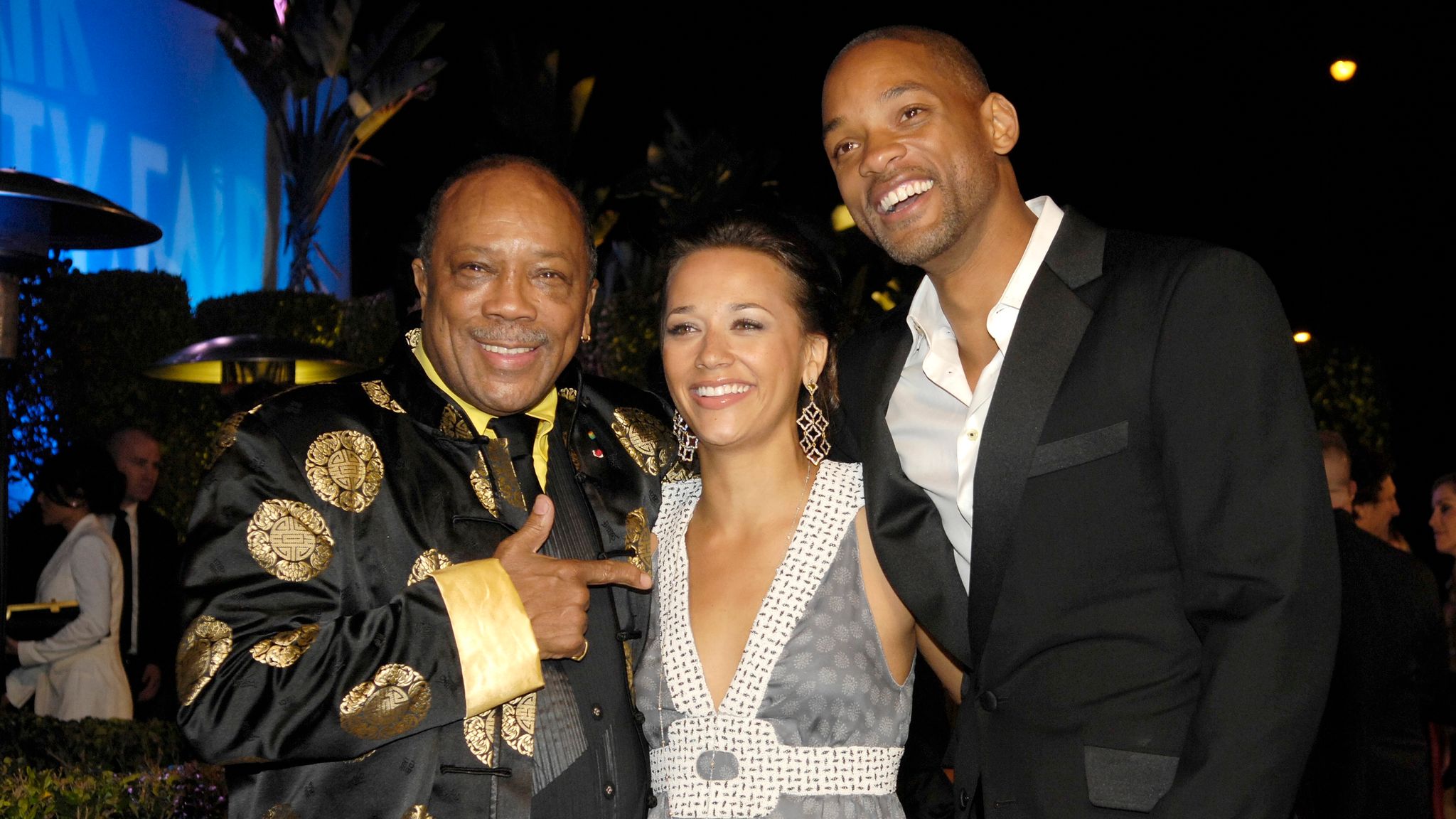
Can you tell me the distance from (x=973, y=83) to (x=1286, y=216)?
25.5ft

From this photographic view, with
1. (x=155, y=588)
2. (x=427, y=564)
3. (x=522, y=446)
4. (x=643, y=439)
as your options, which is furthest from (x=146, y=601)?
(x=427, y=564)

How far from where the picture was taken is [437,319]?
8.70 ft

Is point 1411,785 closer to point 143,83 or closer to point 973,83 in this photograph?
point 973,83

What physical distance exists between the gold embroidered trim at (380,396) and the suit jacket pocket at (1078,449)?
127cm

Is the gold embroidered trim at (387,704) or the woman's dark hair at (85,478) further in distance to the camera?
the woman's dark hair at (85,478)

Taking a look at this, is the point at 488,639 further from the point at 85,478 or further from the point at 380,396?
the point at 85,478

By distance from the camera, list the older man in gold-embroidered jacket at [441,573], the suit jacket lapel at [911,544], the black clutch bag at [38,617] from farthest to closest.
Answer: the black clutch bag at [38,617]
the suit jacket lapel at [911,544]
the older man in gold-embroidered jacket at [441,573]

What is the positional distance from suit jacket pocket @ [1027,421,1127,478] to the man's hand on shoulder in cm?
86

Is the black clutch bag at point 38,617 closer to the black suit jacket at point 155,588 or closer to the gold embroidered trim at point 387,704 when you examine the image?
the black suit jacket at point 155,588

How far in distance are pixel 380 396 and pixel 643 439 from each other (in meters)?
0.66

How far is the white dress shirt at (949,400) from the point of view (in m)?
2.43

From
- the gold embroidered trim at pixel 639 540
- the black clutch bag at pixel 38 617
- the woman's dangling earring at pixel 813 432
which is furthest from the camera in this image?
the black clutch bag at pixel 38 617

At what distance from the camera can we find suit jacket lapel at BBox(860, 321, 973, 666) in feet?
8.21

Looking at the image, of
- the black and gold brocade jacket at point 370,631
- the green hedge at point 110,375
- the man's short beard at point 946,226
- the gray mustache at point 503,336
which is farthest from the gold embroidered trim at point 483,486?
the green hedge at point 110,375
